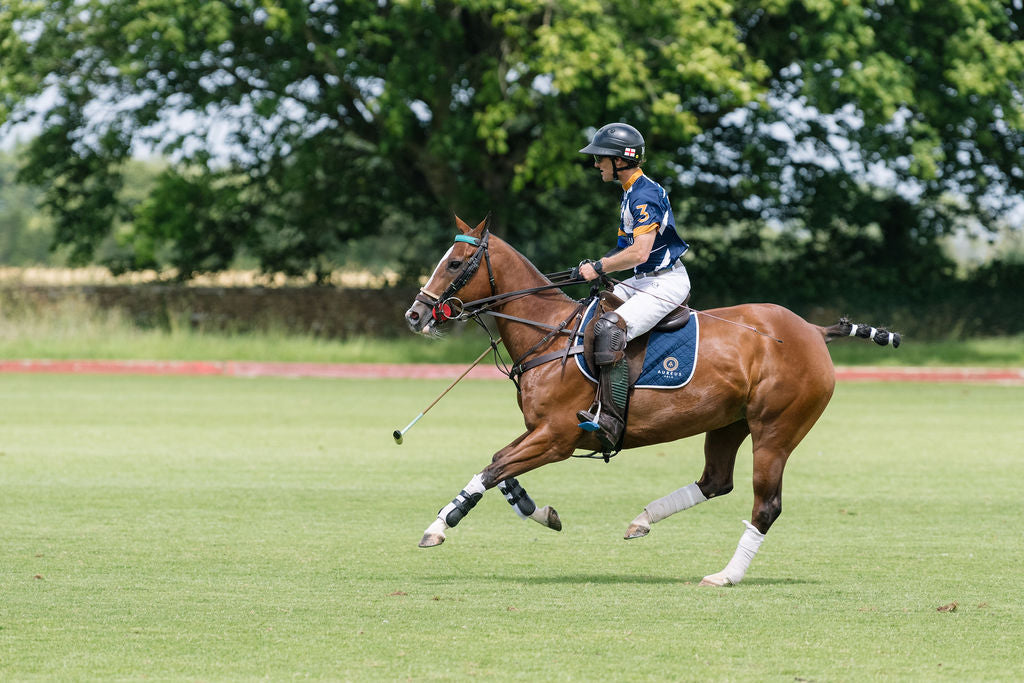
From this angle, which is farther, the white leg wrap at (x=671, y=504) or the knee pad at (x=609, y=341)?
the white leg wrap at (x=671, y=504)

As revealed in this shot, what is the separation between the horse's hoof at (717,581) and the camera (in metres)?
7.87

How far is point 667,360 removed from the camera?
27.7 ft

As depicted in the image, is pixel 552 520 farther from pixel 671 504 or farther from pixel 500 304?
pixel 500 304

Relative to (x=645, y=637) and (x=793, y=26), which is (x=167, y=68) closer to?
(x=793, y=26)

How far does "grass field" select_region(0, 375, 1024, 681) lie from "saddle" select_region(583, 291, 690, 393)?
3.98 ft

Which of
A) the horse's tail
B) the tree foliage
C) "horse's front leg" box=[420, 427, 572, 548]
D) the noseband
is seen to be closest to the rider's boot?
"horse's front leg" box=[420, 427, 572, 548]

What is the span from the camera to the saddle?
27.4 ft

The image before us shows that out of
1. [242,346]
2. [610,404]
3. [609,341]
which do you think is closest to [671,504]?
[610,404]

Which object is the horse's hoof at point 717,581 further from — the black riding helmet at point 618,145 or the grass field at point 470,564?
the black riding helmet at point 618,145

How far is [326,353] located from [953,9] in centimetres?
1418

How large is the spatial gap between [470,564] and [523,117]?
30205 millimetres

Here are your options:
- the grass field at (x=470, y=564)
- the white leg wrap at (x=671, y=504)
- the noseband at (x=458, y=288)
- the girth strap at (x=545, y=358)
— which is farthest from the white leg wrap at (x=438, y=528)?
the white leg wrap at (x=671, y=504)

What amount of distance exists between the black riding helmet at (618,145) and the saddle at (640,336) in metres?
0.83

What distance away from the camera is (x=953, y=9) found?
28.4 m
